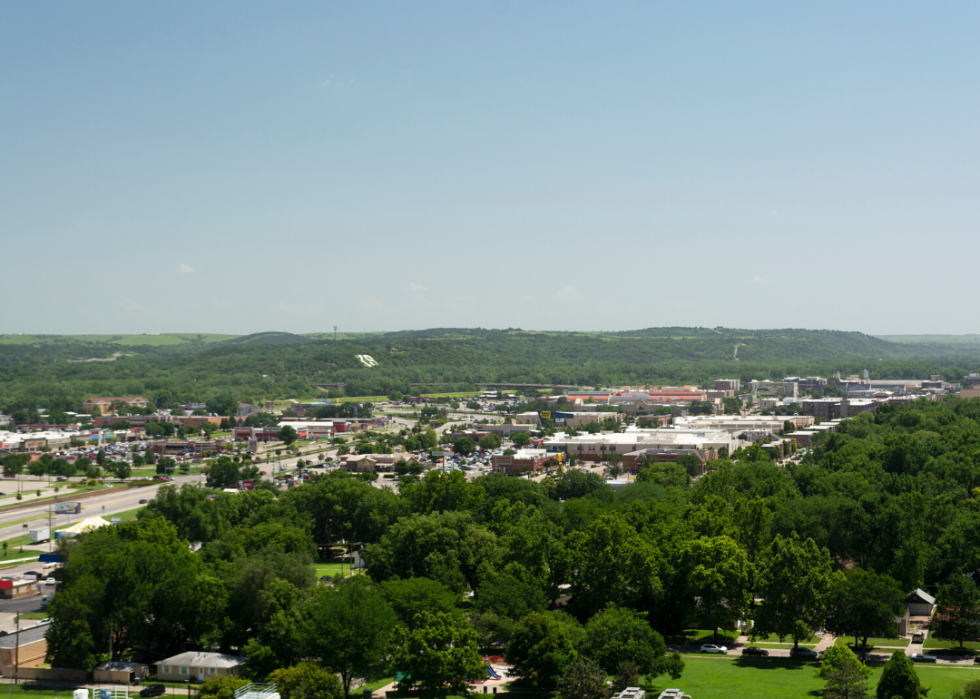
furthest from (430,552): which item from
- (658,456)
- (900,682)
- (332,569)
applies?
(658,456)

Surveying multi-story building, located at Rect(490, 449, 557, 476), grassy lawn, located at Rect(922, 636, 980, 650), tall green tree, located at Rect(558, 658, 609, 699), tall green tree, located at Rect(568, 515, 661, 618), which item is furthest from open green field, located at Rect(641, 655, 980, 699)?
multi-story building, located at Rect(490, 449, 557, 476)

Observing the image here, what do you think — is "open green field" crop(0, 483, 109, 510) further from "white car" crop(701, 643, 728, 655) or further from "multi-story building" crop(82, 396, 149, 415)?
"multi-story building" crop(82, 396, 149, 415)

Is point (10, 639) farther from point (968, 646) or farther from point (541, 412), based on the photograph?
point (541, 412)

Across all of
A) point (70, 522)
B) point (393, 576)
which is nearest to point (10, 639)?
point (393, 576)

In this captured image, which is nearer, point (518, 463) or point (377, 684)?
point (377, 684)

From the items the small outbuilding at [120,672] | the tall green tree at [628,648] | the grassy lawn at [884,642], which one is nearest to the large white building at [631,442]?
the grassy lawn at [884,642]

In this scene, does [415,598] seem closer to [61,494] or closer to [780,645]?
[780,645]
